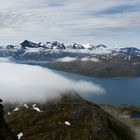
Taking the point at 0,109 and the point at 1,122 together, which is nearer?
the point at 1,122

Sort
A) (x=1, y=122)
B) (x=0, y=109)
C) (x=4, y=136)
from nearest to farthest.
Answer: (x=4, y=136), (x=1, y=122), (x=0, y=109)

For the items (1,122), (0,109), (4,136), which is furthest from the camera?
(0,109)

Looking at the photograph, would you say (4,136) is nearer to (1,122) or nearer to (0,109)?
(1,122)

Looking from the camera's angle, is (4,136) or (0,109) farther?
(0,109)

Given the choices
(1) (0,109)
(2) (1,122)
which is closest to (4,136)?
(2) (1,122)

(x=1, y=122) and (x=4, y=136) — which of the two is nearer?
(x=4, y=136)
